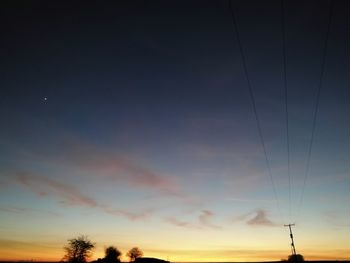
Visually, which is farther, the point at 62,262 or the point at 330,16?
the point at 62,262

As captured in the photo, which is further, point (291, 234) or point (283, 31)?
point (291, 234)

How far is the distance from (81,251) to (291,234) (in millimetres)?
87083

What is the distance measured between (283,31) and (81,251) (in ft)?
426

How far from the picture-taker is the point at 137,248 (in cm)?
17762

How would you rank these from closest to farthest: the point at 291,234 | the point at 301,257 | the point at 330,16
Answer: the point at 330,16 → the point at 291,234 → the point at 301,257

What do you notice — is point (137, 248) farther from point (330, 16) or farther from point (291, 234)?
point (330, 16)

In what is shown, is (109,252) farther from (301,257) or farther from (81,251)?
(301,257)

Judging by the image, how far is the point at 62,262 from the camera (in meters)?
118

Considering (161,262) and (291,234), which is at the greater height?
(291,234)

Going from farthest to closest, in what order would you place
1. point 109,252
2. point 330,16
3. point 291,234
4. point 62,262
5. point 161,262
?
1. point 109,252
2. point 62,262
3. point 161,262
4. point 291,234
5. point 330,16

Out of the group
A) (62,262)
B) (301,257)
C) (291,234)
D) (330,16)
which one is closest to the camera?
(330,16)

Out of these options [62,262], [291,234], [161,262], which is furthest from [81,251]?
[291,234]

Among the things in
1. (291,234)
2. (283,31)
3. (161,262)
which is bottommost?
(161,262)

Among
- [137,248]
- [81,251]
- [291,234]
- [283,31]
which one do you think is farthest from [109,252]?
[283,31]
